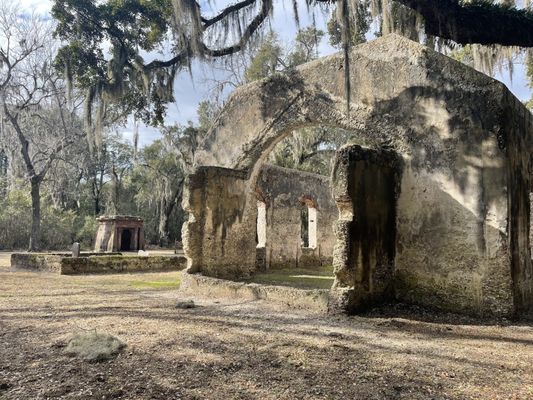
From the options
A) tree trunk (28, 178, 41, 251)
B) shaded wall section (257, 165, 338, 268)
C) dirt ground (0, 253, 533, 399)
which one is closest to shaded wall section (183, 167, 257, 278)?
dirt ground (0, 253, 533, 399)

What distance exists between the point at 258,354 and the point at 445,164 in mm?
4274

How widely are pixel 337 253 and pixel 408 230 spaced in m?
1.51

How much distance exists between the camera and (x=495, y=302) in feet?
19.9

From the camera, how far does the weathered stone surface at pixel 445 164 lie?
615 centimetres

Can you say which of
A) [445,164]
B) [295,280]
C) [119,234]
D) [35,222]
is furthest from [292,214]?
[35,222]

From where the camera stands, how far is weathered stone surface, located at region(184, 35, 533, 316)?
615cm

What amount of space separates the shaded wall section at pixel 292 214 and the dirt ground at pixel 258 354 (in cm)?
803

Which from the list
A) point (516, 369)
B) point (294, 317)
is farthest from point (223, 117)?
point (516, 369)

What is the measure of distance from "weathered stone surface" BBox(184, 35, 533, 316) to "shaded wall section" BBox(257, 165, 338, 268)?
6.46 meters

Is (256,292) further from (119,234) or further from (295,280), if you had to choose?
(119,234)

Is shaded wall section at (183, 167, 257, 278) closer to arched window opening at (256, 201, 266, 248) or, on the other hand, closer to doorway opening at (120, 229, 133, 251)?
arched window opening at (256, 201, 266, 248)

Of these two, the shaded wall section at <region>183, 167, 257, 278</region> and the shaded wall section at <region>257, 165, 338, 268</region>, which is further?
the shaded wall section at <region>257, 165, 338, 268</region>

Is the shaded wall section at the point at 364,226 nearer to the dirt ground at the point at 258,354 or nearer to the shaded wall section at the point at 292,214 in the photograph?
the dirt ground at the point at 258,354

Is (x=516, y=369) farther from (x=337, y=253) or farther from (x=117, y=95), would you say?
(x=117, y=95)
